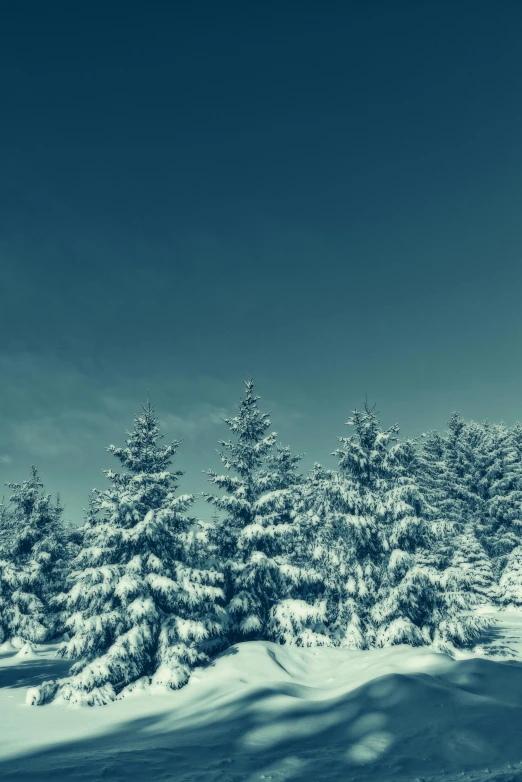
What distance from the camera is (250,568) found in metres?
19.5

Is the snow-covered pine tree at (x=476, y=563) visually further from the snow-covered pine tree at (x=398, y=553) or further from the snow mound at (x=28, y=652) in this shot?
the snow mound at (x=28, y=652)

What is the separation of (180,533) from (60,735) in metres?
7.80

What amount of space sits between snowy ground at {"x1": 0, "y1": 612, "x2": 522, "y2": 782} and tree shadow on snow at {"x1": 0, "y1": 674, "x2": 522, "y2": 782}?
0.11 ft

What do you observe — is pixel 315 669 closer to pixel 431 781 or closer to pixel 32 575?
pixel 431 781

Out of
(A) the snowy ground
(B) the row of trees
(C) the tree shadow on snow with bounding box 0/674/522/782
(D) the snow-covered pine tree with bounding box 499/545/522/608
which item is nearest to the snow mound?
(B) the row of trees

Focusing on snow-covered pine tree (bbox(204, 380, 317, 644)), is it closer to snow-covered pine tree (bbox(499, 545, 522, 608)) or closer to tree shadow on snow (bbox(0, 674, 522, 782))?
tree shadow on snow (bbox(0, 674, 522, 782))

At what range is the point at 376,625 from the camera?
64.2 ft

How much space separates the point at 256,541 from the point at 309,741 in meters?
10.7

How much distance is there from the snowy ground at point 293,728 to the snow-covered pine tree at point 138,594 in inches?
36.1

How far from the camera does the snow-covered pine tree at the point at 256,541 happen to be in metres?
19.1

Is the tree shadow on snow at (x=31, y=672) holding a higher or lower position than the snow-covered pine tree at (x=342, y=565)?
lower

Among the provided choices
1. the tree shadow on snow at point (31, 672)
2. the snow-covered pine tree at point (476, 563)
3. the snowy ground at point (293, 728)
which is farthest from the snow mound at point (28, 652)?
the snow-covered pine tree at point (476, 563)

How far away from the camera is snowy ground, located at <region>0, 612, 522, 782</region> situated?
7.97 metres

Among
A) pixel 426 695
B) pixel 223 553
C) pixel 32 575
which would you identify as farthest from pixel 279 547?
pixel 32 575
